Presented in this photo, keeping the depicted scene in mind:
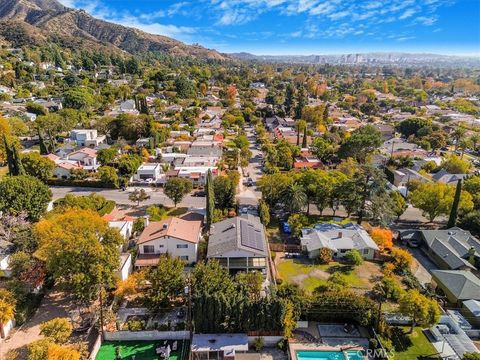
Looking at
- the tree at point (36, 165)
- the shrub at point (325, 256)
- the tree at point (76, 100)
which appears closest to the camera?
the shrub at point (325, 256)

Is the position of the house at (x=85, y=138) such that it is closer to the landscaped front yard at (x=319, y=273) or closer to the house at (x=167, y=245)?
the house at (x=167, y=245)

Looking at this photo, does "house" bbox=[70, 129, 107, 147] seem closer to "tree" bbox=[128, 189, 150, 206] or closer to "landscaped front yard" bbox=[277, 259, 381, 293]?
"tree" bbox=[128, 189, 150, 206]

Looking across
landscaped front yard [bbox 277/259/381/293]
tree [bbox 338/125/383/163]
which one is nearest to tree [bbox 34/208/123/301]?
landscaped front yard [bbox 277/259/381/293]

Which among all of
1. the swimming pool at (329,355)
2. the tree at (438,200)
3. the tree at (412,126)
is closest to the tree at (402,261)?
the tree at (438,200)

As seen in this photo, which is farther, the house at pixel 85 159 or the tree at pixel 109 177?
the house at pixel 85 159

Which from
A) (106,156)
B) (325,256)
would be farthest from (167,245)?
(106,156)

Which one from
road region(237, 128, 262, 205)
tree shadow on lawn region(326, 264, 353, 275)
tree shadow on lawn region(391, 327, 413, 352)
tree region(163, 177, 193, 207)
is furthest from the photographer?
road region(237, 128, 262, 205)
